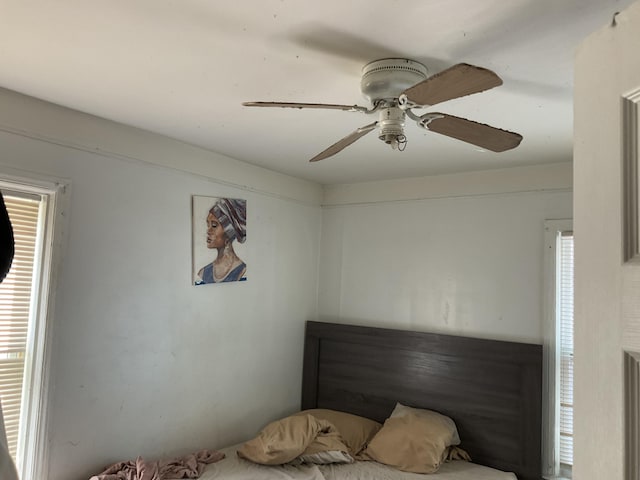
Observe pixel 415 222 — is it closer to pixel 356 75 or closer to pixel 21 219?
pixel 356 75

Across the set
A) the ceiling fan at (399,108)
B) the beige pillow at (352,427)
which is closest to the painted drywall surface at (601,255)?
the ceiling fan at (399,108)

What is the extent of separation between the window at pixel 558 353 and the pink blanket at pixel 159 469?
6.82 ft

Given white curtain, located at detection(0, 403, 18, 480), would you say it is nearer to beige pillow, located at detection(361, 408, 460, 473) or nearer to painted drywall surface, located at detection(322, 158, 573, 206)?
beige pillow, located at detection(361, 408, 460, 473)

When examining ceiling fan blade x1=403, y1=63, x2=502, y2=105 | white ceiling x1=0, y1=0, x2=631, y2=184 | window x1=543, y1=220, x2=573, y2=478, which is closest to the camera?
ceiling fan blade x1=403, y1=63, x2=502, y2=105

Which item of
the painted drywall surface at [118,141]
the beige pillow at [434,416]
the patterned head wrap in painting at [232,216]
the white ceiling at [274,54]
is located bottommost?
the beige pillow at [434,416]

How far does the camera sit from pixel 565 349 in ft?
9.57

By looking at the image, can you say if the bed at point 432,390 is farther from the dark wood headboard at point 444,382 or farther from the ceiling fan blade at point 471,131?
the ceiling fan blade at point 471,131

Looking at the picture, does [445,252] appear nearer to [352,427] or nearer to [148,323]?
[352,427]

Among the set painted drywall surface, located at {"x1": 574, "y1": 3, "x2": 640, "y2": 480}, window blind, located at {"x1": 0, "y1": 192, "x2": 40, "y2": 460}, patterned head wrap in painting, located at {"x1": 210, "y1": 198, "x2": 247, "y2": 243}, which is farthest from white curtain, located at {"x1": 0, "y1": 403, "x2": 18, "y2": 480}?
patterned head wrap in painting, located at {"x1": 210, "y1": 198, "x2": 247, "y2": 243}

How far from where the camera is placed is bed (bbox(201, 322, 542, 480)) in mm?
2768

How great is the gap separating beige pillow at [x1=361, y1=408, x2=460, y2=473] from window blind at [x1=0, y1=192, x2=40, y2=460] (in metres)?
1.99

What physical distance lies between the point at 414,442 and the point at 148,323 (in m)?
1.75

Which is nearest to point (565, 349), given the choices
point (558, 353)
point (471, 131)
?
point (558, 353)

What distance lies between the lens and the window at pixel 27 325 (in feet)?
7.00
